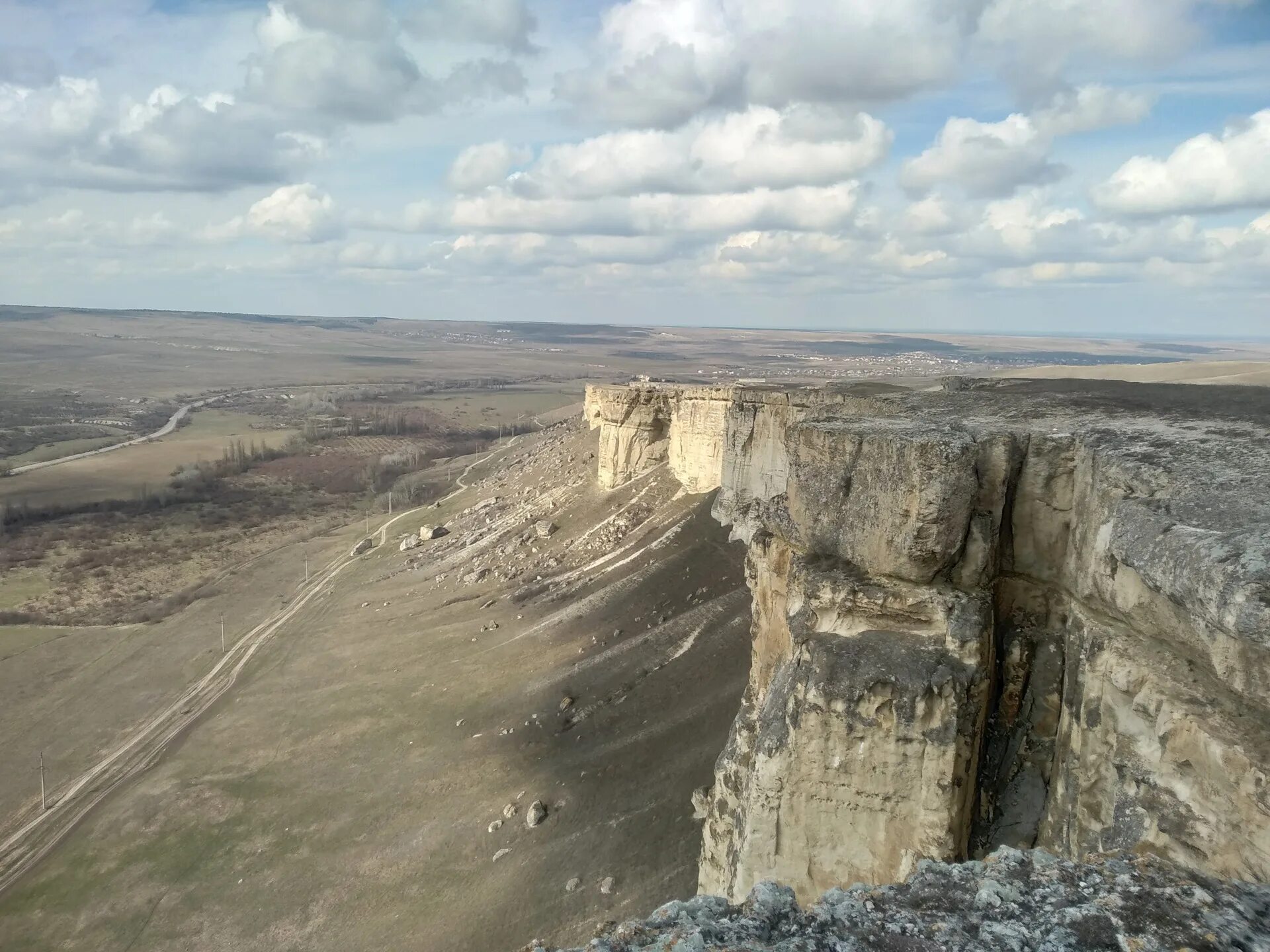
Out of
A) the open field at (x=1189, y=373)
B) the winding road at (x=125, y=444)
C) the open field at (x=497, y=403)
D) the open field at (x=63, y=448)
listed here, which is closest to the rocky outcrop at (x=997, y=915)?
the open field at (x=1189, y=373)

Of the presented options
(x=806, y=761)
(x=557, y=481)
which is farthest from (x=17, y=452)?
(x=806, y=761)

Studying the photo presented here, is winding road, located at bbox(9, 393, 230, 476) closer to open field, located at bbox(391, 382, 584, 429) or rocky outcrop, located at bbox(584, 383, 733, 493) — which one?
open field, located at bbox(391, 382, 584, 429)

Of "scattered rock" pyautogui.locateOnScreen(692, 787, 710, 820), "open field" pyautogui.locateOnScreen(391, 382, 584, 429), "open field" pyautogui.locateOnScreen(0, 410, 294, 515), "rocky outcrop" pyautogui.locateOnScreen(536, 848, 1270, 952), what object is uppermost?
"rocky outcrop" pyautogui.locateOnScreen(536, 848, 1270, 952)

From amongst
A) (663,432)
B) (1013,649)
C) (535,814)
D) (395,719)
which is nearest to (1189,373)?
(663,432)

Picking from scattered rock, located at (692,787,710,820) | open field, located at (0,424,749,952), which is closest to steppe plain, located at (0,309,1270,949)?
open field, located at (0,424,749,952)

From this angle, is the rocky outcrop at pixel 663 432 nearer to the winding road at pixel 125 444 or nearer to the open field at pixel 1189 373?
the open field at pixel 1189 373

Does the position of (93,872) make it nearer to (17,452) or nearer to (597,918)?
(597,918)

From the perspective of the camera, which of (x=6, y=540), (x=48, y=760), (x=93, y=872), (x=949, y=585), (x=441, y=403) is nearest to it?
(x=949, y=585)
